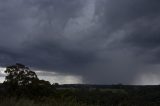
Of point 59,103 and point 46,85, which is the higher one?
point 46,85

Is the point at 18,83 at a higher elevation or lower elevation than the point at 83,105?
higher

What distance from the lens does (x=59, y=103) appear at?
44.9 feet

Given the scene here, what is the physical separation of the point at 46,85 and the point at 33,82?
162cm

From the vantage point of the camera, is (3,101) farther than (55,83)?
No

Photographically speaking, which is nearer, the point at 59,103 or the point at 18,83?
the point at 59,103

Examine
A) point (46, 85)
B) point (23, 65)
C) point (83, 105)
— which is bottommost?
point (83, 105)

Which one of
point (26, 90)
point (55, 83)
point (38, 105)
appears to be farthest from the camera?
point (55, 83)

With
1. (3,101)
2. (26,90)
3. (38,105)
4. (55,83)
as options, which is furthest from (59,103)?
(55,83)

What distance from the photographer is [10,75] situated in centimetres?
3766

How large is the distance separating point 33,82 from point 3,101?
25390mm

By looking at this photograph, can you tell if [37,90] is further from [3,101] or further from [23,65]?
[3,101]

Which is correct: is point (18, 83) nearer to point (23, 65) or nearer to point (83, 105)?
point (23, 65)

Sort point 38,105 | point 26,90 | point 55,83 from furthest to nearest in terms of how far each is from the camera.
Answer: point 55,83
point 26,90
point 38,105

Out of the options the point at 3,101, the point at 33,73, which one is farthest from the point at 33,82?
the point at 3,101
